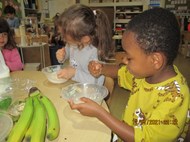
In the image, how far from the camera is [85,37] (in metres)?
1.25

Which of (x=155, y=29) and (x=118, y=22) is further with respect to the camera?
(x=118, y=22)

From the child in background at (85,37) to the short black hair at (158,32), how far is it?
0.60 m

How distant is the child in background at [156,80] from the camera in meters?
0.61

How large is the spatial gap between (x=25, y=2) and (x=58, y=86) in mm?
4060

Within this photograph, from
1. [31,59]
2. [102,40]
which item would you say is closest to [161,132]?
[102,40]

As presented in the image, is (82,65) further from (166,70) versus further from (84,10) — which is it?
(166,70)

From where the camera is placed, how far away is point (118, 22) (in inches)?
240

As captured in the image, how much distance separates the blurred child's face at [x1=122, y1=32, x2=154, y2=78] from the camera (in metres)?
0.66

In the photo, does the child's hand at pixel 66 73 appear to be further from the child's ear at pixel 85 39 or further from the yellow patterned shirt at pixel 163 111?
the yellow patterned shirt at pixel 163 111

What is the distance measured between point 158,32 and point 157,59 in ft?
→ 0.30

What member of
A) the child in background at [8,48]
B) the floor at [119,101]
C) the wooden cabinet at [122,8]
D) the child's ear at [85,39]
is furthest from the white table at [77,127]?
the wooden cabinet at [122,8]

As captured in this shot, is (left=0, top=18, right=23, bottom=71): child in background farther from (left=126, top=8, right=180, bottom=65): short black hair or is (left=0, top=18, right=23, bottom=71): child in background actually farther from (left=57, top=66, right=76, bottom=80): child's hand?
(left=126, top=8, right=180, bottom=65): short black hair

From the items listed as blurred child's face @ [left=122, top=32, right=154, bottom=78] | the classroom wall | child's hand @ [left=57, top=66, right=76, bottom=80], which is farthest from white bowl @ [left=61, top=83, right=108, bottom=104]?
the classroom wall

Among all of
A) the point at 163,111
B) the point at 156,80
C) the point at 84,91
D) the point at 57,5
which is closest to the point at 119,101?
the point at 84,91
